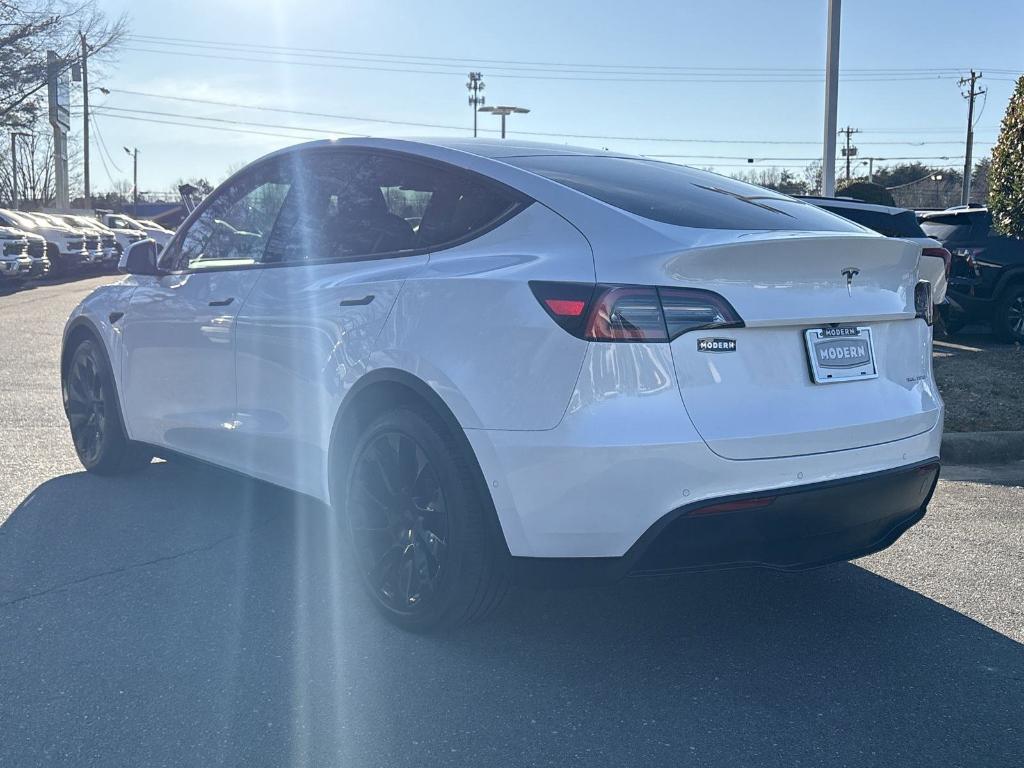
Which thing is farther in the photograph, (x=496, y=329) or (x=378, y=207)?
(x=378, y=207)

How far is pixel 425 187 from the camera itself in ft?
13.2

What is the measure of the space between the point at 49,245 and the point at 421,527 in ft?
87.4

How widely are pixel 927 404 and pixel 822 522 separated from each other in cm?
70

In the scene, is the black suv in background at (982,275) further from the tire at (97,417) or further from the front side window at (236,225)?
the tire at (97,417)

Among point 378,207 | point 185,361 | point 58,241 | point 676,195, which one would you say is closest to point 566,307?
point 676,195

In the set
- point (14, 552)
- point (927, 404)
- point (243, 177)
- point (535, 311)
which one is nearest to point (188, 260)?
point (243, 177)

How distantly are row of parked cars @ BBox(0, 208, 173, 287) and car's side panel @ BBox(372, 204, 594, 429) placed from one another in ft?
52.5

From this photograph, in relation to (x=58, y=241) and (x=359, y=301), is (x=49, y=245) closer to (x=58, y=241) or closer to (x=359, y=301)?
(x=58, y=241)

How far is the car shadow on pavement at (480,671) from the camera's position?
2.99 m

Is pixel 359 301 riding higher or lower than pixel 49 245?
lower

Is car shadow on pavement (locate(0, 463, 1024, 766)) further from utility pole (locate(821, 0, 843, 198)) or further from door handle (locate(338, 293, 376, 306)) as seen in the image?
utility pole (locate(821, 0, 843, 198))

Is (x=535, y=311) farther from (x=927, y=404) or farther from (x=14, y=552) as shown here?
(x=14, y=552)

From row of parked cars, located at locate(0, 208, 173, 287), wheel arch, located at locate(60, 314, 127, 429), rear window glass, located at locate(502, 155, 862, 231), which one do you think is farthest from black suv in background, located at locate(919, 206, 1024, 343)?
row of parked cars, located at locate(0, 208, 173, 287)

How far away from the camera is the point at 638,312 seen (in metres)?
3.10
